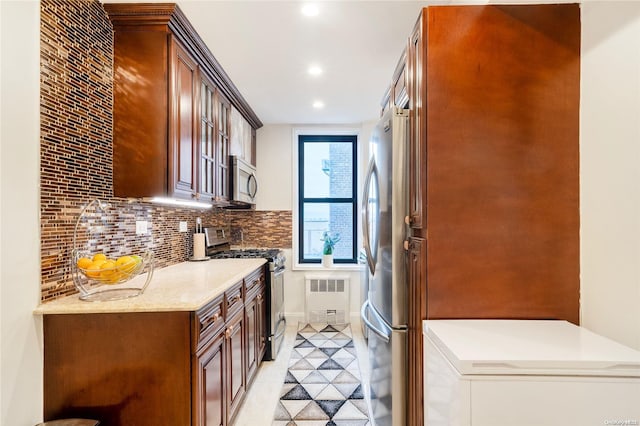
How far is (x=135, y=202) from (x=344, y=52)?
5.80 feet

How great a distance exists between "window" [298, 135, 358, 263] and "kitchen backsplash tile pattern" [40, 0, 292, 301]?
238cm

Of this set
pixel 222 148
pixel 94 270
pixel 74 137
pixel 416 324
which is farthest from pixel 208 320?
pixel 222 148

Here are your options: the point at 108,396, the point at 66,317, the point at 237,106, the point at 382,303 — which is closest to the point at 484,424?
the point at 382,303

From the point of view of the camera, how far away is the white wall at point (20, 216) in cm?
125

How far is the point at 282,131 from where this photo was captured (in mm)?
4230

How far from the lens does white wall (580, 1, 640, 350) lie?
44.9 inches

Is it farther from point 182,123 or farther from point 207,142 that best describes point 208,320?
point 207,142

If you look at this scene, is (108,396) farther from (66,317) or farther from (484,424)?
(484,424)

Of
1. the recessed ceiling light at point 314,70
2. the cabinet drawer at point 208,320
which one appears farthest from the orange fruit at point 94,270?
the recessed ceiling light at point 314,70

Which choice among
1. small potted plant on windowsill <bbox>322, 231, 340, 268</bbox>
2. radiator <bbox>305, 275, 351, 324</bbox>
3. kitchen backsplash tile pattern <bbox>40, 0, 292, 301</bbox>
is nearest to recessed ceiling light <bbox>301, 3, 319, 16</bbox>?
kitchen backsplash tile pattern <bbox>40, 0, 292, 301</bbox>

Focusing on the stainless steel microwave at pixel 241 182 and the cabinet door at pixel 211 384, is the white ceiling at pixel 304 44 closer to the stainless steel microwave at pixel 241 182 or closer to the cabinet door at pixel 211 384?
the stainless steel microwave at pixel 241 182

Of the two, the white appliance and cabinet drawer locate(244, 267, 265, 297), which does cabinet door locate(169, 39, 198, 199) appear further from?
the white appliance

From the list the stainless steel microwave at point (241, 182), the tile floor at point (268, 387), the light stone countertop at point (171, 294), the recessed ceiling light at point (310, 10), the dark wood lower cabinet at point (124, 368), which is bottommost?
the tile floor at point (268, 387)

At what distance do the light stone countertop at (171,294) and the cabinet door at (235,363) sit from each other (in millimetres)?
281
